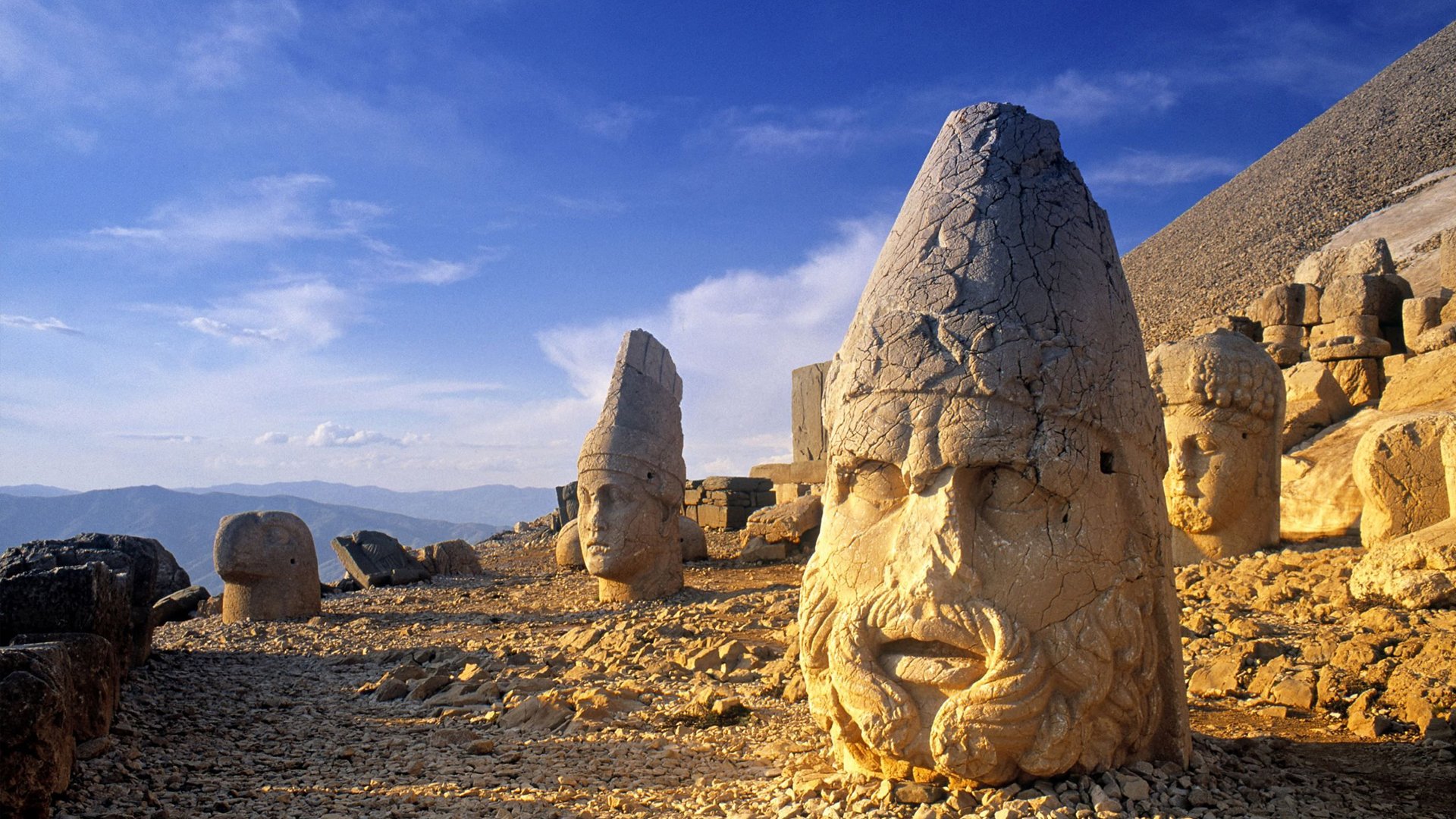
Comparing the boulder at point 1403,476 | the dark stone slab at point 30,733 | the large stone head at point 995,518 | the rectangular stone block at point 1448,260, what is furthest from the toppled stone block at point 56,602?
the rectangular stone block at point 1448,260

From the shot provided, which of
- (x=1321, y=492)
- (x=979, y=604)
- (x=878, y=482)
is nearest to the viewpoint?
(x=979, y=604)

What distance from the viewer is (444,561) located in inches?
621

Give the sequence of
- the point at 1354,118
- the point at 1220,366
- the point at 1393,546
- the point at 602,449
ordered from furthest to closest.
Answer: the point at 1354,118, the point at 602,449, the point at 1220,366, the point at 1393,546

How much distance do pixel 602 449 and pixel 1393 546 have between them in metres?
6.99

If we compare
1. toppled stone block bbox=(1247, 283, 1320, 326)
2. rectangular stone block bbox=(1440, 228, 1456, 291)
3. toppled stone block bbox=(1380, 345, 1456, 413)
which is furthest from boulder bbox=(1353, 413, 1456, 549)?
rectangular stone block bbox=(1440, 228, 1456, 291)

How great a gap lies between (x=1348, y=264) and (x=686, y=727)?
16.6m

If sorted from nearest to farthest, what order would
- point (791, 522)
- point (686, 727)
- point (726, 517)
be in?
1. point (686, 727)
2. point (791, 522)
3. point (726, 517)

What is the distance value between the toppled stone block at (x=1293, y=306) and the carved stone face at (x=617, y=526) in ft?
37.7

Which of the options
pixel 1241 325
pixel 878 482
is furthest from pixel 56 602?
pixel 1241 325

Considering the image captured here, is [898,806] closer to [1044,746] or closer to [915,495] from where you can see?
[1044,746]

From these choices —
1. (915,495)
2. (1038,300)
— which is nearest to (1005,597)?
(915,495)

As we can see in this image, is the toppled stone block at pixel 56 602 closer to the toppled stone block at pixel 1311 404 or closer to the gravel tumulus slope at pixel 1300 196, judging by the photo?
the toppled stone block at pixel 1311 404

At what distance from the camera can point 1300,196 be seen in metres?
48.8

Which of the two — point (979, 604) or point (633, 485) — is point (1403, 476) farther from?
point (633, 485)
